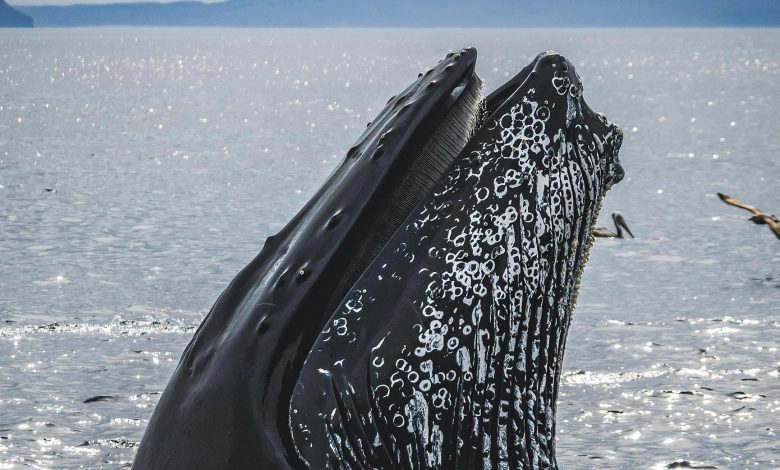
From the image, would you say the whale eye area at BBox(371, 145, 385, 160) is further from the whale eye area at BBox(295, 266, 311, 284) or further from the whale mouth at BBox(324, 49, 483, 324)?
the whale eye area at BBox(295, 266, 311, 284)

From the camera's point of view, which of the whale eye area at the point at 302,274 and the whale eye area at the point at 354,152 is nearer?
the whale eye area at the point at 302,274

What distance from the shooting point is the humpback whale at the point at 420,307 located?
1920mm

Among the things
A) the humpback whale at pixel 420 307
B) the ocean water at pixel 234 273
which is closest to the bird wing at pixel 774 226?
the ocean water at pixel 234 273

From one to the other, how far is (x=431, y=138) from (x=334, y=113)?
A: 1586 inches

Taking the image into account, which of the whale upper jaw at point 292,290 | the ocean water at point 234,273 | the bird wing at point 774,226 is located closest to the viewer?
the whale upper jaw at point 292,290

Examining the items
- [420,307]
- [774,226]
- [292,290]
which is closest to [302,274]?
[292,290]

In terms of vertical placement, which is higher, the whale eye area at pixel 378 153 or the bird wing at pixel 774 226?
the bird wing at pixel 774 226

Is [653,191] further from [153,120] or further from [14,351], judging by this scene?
[153,120]

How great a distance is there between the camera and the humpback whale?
1.92 m

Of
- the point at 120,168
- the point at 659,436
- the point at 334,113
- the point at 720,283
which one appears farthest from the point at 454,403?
the point at 334,113

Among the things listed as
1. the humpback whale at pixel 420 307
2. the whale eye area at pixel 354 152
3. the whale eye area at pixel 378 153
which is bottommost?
the humpback whale at pixel 420 307

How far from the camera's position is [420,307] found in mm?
1965

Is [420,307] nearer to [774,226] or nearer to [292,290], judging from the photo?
[292,290]

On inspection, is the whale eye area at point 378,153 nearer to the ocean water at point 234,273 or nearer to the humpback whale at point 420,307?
the humpback whale at point 420,307
